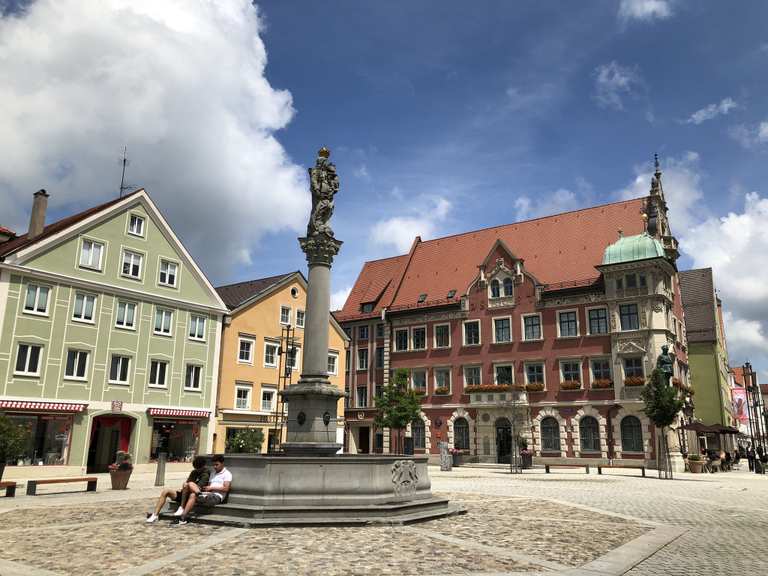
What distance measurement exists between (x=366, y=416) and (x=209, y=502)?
41678 millimetres

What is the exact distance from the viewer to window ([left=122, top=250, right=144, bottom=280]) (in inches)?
1342

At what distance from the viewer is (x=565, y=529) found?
476 inches

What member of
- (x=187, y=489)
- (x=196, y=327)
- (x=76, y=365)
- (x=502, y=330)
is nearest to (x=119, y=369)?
(x=76, y=365)

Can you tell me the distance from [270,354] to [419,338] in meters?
14.7

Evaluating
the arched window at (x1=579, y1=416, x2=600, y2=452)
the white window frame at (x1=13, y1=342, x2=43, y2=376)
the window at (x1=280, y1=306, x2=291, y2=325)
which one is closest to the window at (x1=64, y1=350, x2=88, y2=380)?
the white window frame at (x1=13, y1=342, x2=43, y2=376)

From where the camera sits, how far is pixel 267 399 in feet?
136

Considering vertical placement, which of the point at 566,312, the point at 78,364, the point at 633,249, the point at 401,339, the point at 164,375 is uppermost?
the point at 633,249

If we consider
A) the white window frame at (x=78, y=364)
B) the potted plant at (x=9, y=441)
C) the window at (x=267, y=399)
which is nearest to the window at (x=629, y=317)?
the window at (x=267, y=399)

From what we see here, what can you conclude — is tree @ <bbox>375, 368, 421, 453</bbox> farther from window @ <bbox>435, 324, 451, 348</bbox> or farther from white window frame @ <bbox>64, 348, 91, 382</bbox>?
white window frame @ <bbox>64, 348, 91, 382</bbox>

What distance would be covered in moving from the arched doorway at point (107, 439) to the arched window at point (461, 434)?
24641 millimetres

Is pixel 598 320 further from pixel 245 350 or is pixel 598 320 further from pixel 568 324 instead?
pixel 245 350

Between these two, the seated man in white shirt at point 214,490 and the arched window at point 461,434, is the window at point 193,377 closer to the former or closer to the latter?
the arched window at point 461,434

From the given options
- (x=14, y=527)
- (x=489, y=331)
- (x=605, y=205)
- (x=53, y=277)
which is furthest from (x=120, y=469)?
(x=605, y=205)

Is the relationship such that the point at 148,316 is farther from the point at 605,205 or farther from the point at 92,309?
the point at 605,205
